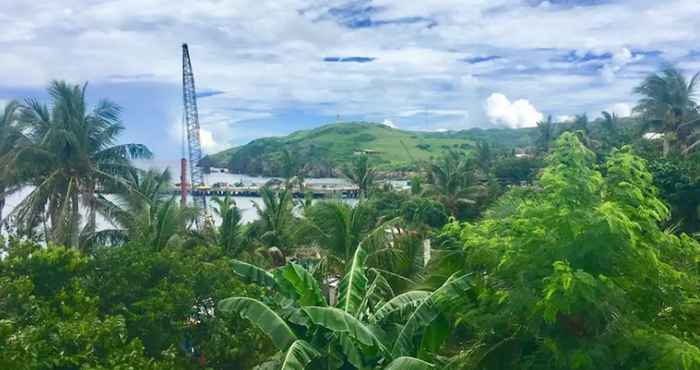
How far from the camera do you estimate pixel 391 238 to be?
15969 mm

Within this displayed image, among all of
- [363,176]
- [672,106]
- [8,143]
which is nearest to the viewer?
[8,143]

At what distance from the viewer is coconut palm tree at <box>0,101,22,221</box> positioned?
20422mm

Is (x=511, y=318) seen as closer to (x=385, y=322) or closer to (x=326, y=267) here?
(x=385, y=322)

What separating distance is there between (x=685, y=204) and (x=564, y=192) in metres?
20.8

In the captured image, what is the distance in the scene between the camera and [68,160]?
2088 centimetres

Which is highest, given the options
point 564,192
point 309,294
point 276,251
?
point 564,192

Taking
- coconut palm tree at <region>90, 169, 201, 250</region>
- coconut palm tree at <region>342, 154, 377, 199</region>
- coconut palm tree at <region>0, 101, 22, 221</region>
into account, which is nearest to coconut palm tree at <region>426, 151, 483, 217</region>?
coconut palm tree at <region>342, 154, 377, 199</region>

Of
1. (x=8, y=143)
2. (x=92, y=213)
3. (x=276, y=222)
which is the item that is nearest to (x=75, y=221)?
(x=92, y=213)

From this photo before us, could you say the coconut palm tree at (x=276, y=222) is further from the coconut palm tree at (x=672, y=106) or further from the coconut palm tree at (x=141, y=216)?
the coconut palm tree at (x=672, y=106)

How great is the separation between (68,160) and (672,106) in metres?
38.7

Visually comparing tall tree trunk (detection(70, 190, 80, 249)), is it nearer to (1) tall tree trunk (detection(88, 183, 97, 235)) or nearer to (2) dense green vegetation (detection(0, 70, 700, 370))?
(2) dense green vegetation (detection(0, 70, 700, 370))

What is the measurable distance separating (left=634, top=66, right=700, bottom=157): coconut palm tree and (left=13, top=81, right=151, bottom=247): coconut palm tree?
3538cm

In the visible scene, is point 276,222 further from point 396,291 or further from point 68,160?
point 396,291

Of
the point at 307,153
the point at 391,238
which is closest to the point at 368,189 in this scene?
the point at 391,238
